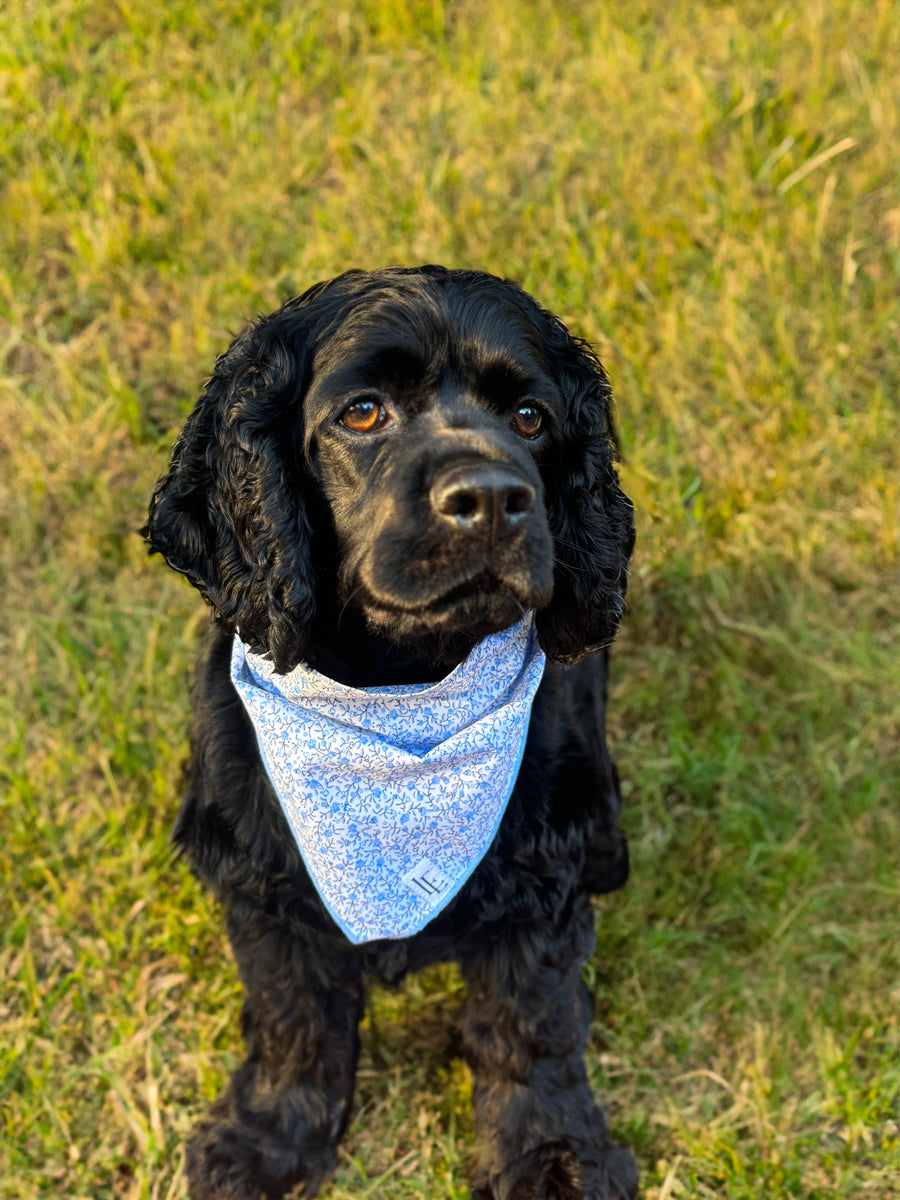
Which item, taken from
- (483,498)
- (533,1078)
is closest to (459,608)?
(483,498)

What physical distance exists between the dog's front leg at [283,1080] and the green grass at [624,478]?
0.12 meters

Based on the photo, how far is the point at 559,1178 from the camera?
269cm

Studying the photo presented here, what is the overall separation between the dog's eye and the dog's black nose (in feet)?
1.08

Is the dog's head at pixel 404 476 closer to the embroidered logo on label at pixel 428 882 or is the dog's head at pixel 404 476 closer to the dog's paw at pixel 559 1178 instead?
the embroidered logo on label at pixel 428 882

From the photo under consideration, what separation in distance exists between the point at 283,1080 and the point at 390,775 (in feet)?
2.96

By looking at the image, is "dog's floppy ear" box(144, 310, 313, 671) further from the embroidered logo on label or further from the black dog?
the embroidered logo on label

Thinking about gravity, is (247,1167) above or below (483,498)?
below

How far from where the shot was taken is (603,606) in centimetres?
259

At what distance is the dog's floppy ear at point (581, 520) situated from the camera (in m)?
2.59

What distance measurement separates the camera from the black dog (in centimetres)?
218

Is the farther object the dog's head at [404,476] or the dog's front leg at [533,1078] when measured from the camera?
the dog's front leg at [533,1078]

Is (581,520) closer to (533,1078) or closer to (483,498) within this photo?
(483,498)

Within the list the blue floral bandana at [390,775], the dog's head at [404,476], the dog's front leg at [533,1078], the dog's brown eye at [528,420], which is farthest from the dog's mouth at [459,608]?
the dog's front leg at [533,1078]

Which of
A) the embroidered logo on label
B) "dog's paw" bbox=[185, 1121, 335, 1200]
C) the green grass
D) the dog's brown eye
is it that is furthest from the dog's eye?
"dog's paw" bbox=[185, 1121, 335, 1200]
